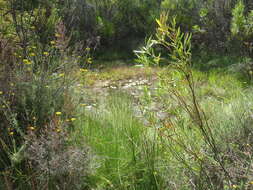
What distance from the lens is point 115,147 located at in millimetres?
2727

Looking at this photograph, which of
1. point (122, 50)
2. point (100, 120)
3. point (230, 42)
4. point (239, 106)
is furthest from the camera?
point (122, 50)

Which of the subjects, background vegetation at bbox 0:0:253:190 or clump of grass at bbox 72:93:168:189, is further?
clump of grass at bbox 72:93:168:189

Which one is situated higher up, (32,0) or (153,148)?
(32,0)

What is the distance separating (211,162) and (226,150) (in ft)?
0.92

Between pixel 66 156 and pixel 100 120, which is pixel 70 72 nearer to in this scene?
pixel 100 120

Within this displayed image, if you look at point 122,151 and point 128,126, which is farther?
point 128,126

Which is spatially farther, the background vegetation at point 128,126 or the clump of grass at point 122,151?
the clump of grass at point 122,151

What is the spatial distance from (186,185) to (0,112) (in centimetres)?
172

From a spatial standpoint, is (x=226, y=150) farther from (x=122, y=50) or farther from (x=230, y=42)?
(x=122, y=50)

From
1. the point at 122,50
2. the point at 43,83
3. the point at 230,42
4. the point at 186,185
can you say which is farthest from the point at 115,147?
the point at 122,50

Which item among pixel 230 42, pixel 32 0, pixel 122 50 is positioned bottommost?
pixel 122 50

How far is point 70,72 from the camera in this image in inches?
143

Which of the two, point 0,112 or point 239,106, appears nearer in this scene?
point 0,112

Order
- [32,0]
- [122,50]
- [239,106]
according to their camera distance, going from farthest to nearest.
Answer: [122,50]
[32,0]
[239,106]
